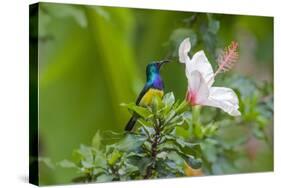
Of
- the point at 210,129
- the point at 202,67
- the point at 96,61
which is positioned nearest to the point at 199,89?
the point at 202,67

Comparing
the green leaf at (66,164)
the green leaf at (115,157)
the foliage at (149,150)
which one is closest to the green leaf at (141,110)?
the foliage at (149,150)

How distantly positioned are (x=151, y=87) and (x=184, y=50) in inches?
7.1

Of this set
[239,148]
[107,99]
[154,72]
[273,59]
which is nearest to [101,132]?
[107,99]

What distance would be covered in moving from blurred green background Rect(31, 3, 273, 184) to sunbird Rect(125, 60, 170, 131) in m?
0.02

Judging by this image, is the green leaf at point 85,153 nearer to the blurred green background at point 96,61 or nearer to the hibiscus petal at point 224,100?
the blurred green background at point 96,61

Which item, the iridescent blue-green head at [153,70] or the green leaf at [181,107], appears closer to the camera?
the green leaf at [181,107]

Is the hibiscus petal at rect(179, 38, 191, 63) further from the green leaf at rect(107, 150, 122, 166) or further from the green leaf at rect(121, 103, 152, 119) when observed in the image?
the green leaf at rect(107, 150, 122, 166)

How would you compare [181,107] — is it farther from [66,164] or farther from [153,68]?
[66,164]

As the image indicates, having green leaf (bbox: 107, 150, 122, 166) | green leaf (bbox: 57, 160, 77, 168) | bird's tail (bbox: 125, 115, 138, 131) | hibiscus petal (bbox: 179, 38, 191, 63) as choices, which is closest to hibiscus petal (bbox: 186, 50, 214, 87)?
hibiscus petal (bbox: 179, 38, 191, 63)

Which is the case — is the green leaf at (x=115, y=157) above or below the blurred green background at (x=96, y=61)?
below

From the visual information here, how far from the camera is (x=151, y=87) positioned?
2490 millimetres

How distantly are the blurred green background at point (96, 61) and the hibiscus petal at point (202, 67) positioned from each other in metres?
0.05

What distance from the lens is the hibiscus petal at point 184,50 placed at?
2527 mm

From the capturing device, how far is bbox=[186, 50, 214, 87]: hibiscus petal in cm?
250
